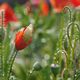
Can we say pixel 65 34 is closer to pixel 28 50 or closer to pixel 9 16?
pixel 28 50

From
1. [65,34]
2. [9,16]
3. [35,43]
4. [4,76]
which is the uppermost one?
[9,16]

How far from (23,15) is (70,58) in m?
1.18

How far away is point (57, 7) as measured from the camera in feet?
8.38

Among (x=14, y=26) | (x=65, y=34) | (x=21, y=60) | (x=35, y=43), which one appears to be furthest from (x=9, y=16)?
(x=65, y=34)

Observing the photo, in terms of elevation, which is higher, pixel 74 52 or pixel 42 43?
pixel 42 43

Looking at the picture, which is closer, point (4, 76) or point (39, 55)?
point (4, 76)

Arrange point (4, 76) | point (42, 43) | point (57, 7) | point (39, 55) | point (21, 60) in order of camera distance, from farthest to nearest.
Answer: point (57, 7), point (42, 43), point (39, 55), point (21, 60), point (4, 76)

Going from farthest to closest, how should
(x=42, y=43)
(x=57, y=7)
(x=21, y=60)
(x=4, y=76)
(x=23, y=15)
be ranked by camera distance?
(x=57, y=7), (x=23, y=15), (x=42, y=43), (x=21, y=60), (x=4, y=76)

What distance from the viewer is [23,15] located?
7.66 feet

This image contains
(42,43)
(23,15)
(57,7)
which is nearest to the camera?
(42,43)

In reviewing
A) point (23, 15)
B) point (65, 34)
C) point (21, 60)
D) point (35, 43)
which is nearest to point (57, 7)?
point (23, 15)

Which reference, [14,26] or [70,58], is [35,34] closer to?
[14,26]

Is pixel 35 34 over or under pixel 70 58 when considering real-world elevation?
over

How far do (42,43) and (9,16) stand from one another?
26cm
